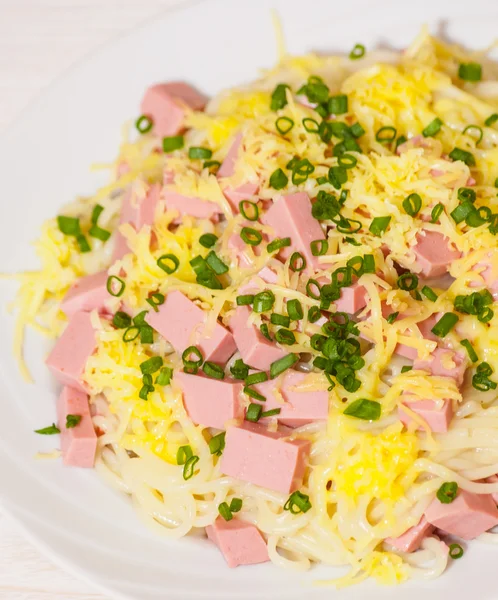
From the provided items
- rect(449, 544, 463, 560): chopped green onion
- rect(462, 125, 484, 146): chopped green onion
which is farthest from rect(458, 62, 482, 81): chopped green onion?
Result: rect(449, 544, 463, 560): chopped green onion

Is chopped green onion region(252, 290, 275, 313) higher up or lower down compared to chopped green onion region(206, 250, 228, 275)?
lower down

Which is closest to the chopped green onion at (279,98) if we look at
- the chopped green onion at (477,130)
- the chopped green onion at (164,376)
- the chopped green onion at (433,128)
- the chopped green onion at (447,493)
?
the chopped green onion at (433,128)

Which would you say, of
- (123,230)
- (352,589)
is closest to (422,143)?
(123,230)

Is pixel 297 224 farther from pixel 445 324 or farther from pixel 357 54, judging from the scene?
pixel 357 54

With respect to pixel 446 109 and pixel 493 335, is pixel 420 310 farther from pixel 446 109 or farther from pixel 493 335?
pixel 446 109

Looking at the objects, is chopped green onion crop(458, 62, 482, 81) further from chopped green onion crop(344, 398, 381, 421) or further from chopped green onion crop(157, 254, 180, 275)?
chopped green onion crop(344, 398, 381, 421)

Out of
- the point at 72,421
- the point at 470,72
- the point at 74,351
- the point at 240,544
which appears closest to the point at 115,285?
the point at 74,351
